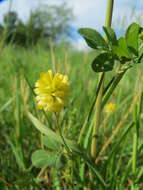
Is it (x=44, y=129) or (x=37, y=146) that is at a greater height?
(x=44, y=129)

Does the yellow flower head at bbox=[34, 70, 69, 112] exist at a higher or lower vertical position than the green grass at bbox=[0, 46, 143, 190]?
higher

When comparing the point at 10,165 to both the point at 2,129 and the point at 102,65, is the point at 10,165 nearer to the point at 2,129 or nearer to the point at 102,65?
the point at 2,129

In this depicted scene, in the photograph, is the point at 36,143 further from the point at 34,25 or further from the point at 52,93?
the point at 34,25

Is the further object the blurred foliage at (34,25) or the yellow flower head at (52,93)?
the blurred foliage at (34,25)

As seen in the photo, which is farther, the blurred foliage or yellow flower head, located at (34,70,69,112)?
the blurred foliage

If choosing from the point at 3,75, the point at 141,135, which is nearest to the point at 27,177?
the point at 141,135

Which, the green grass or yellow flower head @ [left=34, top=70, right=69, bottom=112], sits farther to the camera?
the green grass

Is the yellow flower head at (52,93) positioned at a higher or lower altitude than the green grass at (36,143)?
higher

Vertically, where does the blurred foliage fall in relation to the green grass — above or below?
above
